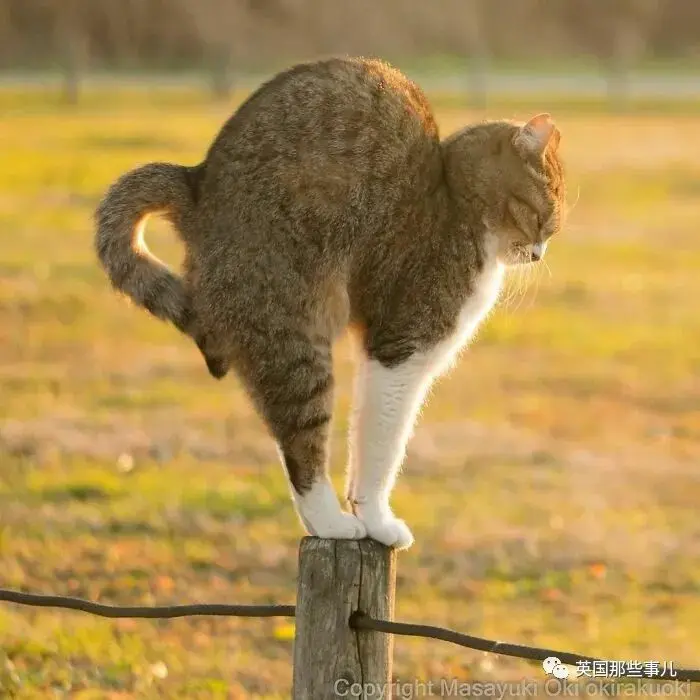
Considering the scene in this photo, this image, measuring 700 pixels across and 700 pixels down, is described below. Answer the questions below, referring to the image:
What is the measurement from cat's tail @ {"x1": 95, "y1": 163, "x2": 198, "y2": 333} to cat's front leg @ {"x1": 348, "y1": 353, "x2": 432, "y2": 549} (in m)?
0.53

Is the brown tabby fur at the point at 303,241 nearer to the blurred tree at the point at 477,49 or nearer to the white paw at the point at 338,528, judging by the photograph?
the white paw at the point at 338,528

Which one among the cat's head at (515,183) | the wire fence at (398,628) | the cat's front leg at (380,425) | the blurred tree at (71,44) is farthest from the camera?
the blurred tree at (71,44)

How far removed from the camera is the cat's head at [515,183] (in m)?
4.05

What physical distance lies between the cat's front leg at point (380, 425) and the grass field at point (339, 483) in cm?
82

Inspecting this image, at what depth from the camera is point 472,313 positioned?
13.0ft

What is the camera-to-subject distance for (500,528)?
7617 mm

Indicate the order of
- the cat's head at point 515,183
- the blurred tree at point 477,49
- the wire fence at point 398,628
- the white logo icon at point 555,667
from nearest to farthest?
the wire fence at point 398,628 < the white logo icon at point 555,667 < the cat's head at point 515,183 < the blurred tree at point 477,49

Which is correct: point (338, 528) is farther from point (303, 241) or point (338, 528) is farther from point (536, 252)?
point (536, 252)

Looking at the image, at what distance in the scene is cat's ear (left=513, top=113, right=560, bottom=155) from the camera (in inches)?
161

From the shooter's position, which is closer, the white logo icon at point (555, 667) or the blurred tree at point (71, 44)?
the white logo icon at point (555, 667)

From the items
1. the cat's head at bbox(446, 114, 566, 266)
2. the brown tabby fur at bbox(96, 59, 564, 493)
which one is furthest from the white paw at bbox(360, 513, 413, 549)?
the cat's head at bbox(446, 114, 566, 266)

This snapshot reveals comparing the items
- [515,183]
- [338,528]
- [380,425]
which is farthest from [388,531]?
[515,183]

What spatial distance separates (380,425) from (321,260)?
0.50 m

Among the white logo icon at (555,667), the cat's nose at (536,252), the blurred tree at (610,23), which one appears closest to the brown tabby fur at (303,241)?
the cat's nose at (536,252)
